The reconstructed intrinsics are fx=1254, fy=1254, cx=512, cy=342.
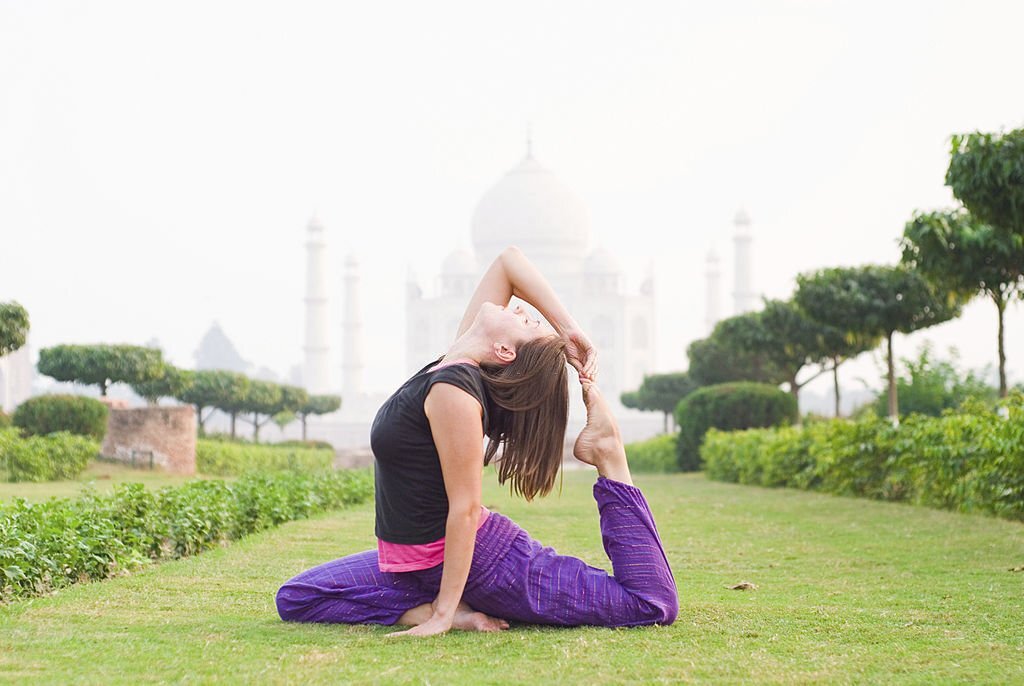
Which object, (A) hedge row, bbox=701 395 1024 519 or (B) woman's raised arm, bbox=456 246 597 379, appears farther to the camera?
(A) hedge row, bbox=701 395 1024 519

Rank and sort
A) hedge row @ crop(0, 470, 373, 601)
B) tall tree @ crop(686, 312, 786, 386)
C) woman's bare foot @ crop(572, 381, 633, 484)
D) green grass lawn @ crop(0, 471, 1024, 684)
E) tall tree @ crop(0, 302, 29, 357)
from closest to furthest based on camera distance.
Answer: green grass lawn @ crop(0, 471, 1024, 684) → woman's bare foot @ crop(572, 381, 633, 484) → hedge row @ crop(0, 470, 373, 601) → tall tree @ crop(0, 302, 29, 357) → tall tree @ crop(686, 312, 786, 386)

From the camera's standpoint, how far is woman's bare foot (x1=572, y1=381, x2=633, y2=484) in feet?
11.1

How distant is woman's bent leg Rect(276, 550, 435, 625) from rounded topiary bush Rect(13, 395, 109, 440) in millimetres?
13464

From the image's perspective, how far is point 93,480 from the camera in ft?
36.1

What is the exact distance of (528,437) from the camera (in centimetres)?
331

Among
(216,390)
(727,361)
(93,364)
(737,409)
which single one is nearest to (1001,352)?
(737,409)

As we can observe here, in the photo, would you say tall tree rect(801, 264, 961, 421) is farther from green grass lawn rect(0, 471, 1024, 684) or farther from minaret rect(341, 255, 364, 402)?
minaret rect(341, 255, 364, 402)

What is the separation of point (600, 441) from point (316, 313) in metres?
48.8

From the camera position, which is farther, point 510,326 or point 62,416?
point 62,416

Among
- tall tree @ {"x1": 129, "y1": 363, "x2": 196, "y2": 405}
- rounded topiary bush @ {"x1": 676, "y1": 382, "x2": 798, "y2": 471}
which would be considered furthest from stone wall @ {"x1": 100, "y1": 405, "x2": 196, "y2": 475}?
rounded topiary bush @ {"x1": 676, "y1": 382, "x2": 798, "y2": 471}

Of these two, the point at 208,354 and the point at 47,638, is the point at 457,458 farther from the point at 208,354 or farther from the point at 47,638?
the point at 208,354

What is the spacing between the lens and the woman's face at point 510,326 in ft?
11.0

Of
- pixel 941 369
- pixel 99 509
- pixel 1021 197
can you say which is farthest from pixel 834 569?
pixel 941 369

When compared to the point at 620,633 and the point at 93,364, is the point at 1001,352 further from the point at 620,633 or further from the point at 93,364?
the point at 93,364
